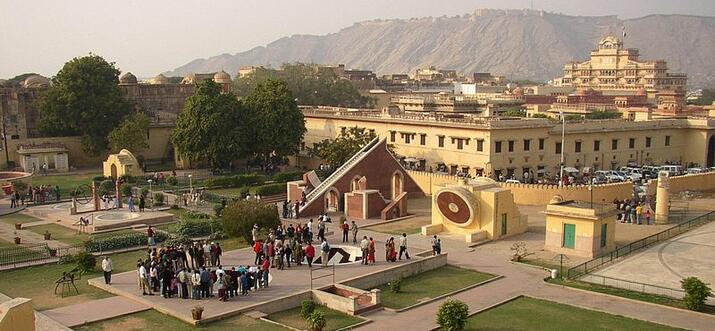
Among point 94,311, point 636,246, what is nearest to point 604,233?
point 636,246

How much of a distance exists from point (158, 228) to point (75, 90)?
3025cm

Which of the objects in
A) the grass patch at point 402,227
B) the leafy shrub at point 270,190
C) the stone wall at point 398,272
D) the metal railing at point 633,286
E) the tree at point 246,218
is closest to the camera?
the metal railing at point 633,286

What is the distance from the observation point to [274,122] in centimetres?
5619

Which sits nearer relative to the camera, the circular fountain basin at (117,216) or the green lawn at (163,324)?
the green lawn at (163,324)

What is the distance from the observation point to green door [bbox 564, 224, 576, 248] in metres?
30.7

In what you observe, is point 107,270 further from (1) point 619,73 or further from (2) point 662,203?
(1) point 619,73

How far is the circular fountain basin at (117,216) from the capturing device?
3694 cm

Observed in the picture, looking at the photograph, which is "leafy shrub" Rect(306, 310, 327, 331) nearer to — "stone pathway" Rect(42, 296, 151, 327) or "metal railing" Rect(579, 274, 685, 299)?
"stone pathway" Rect(42, 296, 151, 327)

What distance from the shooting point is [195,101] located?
54469 millimetres

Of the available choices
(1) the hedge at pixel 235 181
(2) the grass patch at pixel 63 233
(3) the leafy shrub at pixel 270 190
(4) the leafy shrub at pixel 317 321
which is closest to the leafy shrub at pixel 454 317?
(4) the leafy shrub at pixel 317 321

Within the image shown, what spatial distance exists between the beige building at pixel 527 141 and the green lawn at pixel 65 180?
2235 cm

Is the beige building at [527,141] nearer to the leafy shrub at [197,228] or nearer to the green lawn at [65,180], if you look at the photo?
the green lawn at [65,180]

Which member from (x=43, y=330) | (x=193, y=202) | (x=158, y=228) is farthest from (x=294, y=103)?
(x=43, y=330)

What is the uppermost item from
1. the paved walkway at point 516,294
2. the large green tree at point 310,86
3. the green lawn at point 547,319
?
the large green tree at point 310,86
